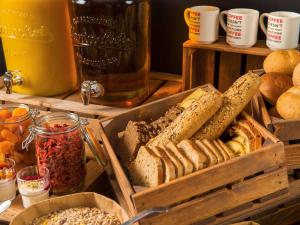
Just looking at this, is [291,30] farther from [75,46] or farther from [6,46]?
[6,46]

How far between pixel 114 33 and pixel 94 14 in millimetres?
70

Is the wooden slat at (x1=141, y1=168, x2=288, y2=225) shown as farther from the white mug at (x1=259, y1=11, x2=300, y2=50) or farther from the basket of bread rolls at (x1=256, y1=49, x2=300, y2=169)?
the white mug at (x1=259, y1=11, x2=300, y2=50)

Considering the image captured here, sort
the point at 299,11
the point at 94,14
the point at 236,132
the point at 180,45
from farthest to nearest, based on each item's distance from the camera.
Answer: the point at 180,45 → the point at 299,11 → the point at 94,14 → the point at 236,132

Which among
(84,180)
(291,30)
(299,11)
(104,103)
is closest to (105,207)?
(84,180)

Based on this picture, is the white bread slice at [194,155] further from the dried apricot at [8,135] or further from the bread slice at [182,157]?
the dried apricot at [8,135]

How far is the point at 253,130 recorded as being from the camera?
3.16 ft

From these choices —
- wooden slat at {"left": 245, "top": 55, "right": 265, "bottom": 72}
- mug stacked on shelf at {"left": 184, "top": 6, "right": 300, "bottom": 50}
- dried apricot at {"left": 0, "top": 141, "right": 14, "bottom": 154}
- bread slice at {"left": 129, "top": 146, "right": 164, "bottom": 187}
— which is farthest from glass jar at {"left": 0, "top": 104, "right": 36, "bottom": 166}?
wooden slat at {"left": 245, "top": 55, "right": 265, "bottom": 72}

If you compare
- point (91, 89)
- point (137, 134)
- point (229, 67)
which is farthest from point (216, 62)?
point (137, 134)

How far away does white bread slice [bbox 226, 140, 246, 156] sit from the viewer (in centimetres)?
95

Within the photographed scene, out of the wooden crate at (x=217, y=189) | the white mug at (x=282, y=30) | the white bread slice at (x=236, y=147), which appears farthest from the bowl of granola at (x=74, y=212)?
the white mug at (x=282, y=30)

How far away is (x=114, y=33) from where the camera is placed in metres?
1.21

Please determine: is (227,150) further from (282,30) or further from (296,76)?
(282,30)

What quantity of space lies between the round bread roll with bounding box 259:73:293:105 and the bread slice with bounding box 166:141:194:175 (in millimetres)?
292

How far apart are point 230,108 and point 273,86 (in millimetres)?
148
